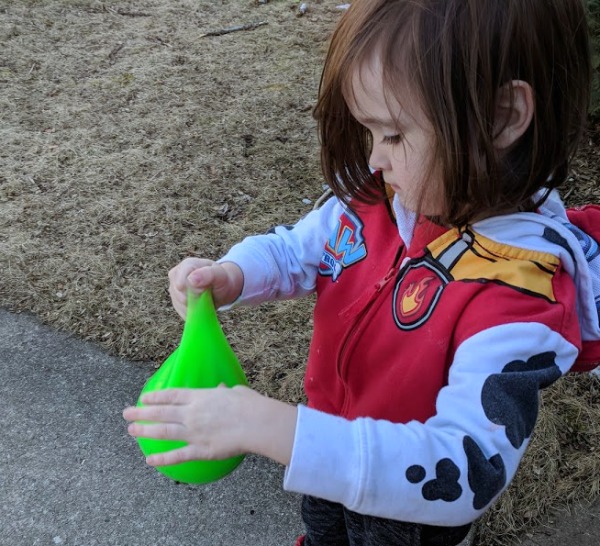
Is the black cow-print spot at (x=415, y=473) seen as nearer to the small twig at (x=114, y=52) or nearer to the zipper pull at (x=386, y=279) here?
the zipper pull at (x=386, y=279)

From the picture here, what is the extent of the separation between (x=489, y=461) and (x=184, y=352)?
1.91ft

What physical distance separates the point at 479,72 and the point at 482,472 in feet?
2.03

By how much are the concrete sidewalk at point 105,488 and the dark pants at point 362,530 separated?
0.32 metres

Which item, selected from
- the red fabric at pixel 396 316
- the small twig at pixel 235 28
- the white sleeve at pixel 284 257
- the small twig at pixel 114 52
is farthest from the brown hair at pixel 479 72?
the small twig at pixel 235 28

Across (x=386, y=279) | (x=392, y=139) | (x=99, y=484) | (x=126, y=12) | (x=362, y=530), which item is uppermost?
(x=392, y=139)

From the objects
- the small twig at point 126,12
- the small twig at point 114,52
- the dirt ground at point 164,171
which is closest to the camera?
the dirt ground at point 164,171

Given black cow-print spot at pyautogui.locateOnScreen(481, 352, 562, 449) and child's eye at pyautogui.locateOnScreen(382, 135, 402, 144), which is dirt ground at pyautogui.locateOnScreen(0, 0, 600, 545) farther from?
child's eye at pyautogui.locateOnScreen(382, 135, 402, 144)

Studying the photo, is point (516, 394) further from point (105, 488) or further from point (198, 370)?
point (105, 488)

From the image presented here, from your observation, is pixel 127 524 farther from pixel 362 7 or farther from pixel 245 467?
pixel 362 7

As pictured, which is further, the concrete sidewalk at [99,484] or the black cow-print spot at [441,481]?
the concrete sidewalk at [99,484]

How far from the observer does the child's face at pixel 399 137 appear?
1126 millimetres

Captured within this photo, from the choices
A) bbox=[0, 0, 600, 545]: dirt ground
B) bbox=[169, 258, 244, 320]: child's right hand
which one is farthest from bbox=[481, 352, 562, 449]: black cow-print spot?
bbox=[0, 0, 600, 545]: dirt ground

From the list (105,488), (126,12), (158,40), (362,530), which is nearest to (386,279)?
(362,530)

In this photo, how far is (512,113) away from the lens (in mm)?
1146
